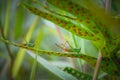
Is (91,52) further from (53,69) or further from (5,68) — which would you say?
(5,68)

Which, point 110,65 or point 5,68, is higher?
point 110,65

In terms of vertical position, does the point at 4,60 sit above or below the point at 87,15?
below

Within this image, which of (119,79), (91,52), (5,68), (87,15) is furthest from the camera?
(5,68)

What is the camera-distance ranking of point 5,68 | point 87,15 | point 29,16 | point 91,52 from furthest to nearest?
point 29,16
point 5,68
point 91,52
point 87,15

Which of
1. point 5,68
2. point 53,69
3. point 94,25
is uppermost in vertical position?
point 94,25

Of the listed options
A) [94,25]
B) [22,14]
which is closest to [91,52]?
[94,25]

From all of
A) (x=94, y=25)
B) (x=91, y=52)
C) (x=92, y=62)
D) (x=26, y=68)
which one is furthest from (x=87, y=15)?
(x=26, y=68)

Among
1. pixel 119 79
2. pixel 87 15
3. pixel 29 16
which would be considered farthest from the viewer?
pixel 29 16

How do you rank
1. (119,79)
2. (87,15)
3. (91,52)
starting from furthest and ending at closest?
1. (91,52)
2. (119,79)
3. (87,15)

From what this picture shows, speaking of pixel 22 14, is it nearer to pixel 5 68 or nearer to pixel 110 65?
pixel 5 68

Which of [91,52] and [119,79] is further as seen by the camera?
[91,52]
